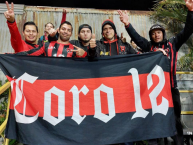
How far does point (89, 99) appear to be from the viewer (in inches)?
117

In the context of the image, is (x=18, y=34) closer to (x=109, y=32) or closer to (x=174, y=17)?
(x=109, y=32)

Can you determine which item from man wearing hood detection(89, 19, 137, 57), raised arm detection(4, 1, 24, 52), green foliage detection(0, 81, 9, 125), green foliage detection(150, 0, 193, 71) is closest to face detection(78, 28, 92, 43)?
man wearing hood detection(89, 19, 137, 57)

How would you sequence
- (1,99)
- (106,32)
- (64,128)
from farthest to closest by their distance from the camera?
(1,99)
(106,32)
(64,128)

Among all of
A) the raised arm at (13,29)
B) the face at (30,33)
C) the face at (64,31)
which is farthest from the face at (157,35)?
the raised arm at (13,29)

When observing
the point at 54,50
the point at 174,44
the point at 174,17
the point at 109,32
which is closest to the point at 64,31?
the point at 54,50

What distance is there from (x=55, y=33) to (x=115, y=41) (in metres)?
1.15

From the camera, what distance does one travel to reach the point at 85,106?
2.93 m

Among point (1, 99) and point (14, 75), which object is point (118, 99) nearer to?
point (14, 75)

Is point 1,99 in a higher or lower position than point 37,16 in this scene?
lower

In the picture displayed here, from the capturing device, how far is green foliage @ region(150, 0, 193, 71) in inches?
224

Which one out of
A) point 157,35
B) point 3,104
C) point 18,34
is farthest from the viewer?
point 3,104

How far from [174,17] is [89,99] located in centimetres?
504

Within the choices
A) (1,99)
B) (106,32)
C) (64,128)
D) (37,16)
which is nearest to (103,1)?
(37,16)

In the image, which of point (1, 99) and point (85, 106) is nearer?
point (85, 106)
